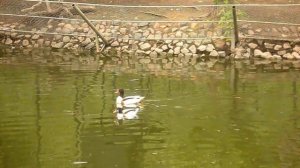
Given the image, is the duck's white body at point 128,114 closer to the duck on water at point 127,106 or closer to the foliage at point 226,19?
the duck on water at point 127,106

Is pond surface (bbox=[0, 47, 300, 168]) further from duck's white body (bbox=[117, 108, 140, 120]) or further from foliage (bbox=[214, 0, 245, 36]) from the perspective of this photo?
foliage (bbox=[214, 0, 245, 36])

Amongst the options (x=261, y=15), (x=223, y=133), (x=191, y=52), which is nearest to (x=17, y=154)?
(x=223, y=133)

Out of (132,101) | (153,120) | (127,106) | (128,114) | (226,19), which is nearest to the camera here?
(153,120)

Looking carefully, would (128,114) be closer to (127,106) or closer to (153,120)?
(127,106)

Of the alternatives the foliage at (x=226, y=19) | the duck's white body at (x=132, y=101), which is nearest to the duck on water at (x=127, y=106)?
the duck's white body at (x=132, y=101)

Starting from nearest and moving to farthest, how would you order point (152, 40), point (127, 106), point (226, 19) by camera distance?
1. point (127, 106)
2. point (226, 19)
3. point (152, 40)

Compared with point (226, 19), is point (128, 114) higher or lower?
lower

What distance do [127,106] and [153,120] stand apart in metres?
0.80

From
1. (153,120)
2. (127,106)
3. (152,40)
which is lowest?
(153,120)

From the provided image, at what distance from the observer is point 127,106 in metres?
12.3

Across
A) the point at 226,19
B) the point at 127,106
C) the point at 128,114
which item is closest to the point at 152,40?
the point at 226,19

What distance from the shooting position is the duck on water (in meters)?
12.0

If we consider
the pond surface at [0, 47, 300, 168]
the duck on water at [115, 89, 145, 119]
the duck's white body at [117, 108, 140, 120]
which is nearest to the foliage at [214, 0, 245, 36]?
the pond surface at [0, 47, 300, 168]

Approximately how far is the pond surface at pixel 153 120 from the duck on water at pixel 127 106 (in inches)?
6.7
